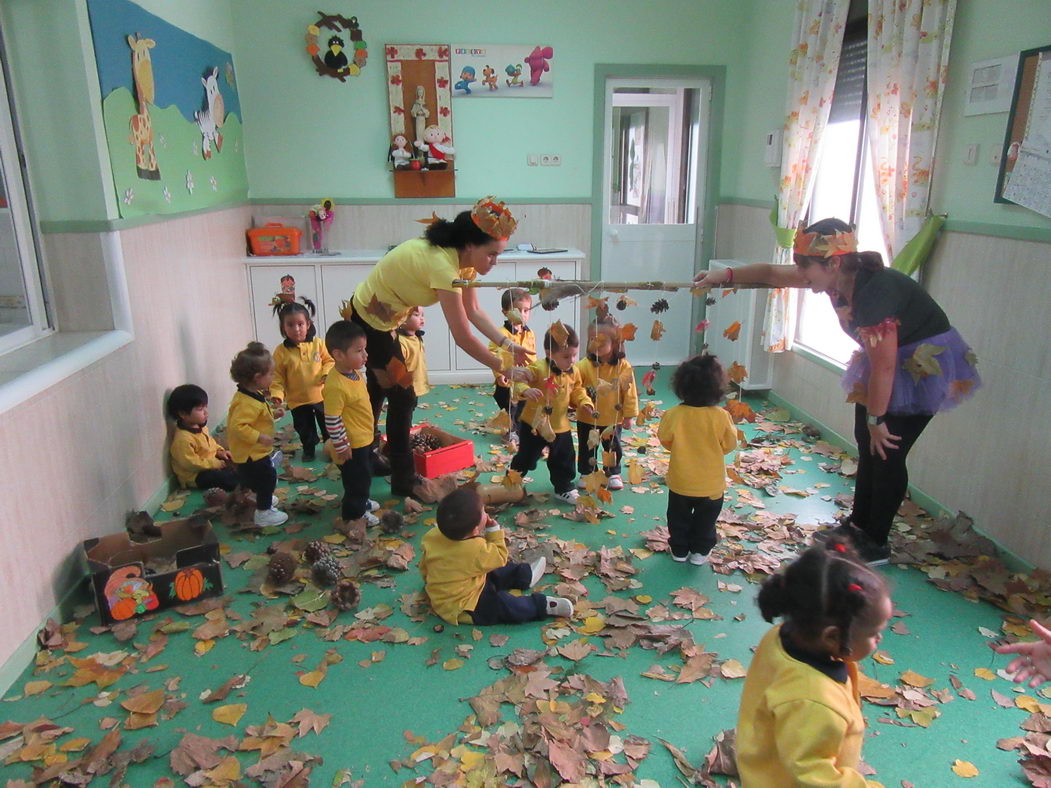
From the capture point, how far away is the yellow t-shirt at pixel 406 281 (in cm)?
315

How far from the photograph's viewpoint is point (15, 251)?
313cm

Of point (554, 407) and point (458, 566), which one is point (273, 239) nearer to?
point (554, 407)

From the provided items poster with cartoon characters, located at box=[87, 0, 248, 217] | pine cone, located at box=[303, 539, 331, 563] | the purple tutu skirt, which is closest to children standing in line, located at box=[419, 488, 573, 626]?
pine cone, located at box=[303, 539, 331, 563]

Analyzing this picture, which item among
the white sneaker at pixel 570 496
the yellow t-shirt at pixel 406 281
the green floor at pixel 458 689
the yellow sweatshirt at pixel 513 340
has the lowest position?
the green floor at pixel 458 689

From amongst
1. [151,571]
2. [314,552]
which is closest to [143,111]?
[151,571]

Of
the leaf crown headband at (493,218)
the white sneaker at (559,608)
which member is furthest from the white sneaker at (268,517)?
the leaf crown headband at (493,218)

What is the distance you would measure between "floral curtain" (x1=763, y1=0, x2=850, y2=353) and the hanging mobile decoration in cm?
315

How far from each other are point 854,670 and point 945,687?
3.75 feet

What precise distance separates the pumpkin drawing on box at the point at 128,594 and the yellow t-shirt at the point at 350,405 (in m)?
0.91

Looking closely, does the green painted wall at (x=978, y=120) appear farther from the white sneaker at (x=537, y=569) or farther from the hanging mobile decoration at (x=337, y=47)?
the hanging mobile decoration at (x=337, y=47)

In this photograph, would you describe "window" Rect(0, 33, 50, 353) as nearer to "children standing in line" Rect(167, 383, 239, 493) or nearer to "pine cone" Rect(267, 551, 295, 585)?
"children standing in line" Rect(167, 383, 239, 493)

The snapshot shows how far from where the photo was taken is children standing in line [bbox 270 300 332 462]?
4.15 metres

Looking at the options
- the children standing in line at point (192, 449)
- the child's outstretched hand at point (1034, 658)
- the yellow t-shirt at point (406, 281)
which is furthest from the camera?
the children standing in line at point (192, 449)

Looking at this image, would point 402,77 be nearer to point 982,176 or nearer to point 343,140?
point 343,140
